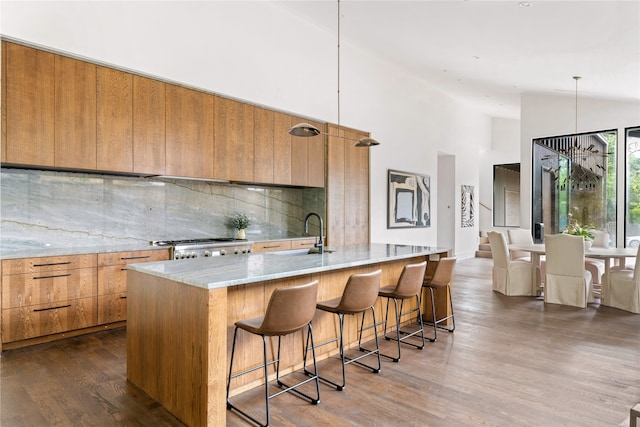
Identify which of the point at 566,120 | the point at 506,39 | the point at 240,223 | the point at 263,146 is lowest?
the point at 240,223

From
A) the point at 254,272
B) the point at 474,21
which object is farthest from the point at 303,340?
the point at 474,21

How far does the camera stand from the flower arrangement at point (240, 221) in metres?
5.40

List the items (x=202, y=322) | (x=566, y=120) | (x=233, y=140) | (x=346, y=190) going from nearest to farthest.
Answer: (x=202, y=322) → (x=233, y=140) → (x=346, y=190) → (x=566, y=120)

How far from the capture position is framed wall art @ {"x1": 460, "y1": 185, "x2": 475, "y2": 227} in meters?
10.1

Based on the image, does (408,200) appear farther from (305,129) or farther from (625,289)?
(305,129)

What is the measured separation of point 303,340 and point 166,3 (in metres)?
3.93

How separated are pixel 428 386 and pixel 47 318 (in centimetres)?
332

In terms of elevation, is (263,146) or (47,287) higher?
(263,146)

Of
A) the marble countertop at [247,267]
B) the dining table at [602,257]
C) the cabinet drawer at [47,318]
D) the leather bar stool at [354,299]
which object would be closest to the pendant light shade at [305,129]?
the marble countertop at [247,267]

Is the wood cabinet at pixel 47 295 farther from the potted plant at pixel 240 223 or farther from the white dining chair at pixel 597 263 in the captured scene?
the white dining chair at pixel 597 263

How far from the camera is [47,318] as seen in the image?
348 centimetres

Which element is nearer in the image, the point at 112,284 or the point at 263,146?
the point at 112,284

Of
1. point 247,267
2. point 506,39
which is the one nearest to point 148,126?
point 247,267

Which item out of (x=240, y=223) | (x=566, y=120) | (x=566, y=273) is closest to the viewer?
(x=566, y=273)
